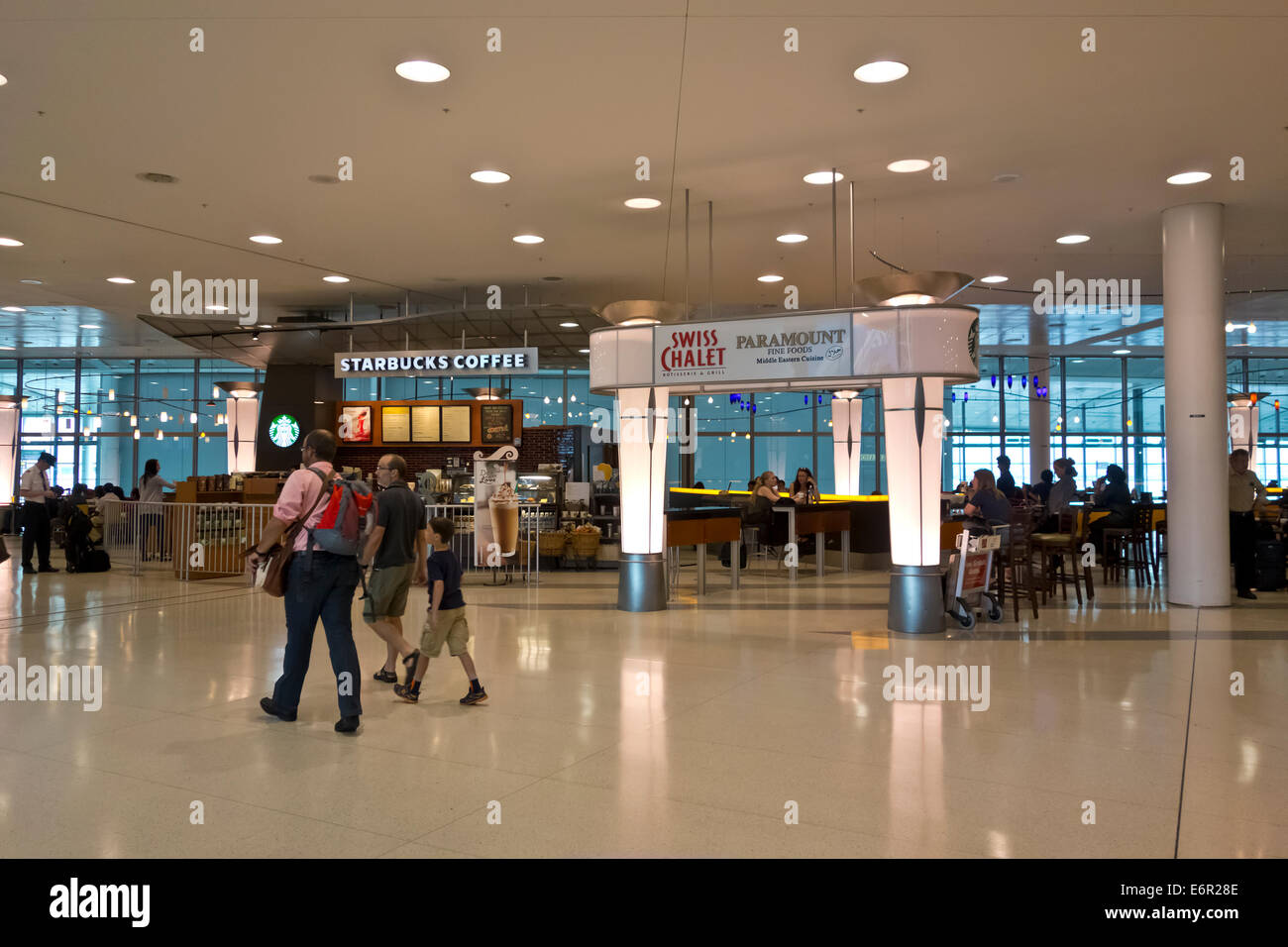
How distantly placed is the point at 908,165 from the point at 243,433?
44.0ft

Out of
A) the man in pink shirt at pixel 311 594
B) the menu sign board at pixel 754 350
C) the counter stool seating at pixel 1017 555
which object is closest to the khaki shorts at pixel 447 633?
the man in pink shirt at pixel 311 594

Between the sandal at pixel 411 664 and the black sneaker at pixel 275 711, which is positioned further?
the sandal at pixel 411 664

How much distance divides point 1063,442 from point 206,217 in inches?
793

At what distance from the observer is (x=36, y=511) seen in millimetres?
13234

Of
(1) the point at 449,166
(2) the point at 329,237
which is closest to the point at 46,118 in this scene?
(1) the point at 449,166

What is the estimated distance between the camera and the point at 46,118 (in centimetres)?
715

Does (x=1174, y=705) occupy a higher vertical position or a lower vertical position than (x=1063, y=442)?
lower

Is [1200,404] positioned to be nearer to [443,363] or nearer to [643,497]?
[643,497]

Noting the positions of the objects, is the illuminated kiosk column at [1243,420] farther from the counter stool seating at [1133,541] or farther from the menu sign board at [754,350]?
the menu sign board at [754,350]

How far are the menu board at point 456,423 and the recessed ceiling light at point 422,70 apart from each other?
11.3 m

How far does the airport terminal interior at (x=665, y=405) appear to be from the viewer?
4074mm

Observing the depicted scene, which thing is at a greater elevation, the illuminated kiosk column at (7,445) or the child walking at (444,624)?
the illuminated kiosk column at (7,445)

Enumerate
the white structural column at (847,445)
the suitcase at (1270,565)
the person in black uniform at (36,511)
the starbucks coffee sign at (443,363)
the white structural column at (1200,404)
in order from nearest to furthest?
1. the white structural column at (1200,404)
2. the suitcase at (1270,565)
3. the starbucks coffee sign at (443,363)
4. the person in black uniform at (36,511)
5. the white structural column at (847,445)
